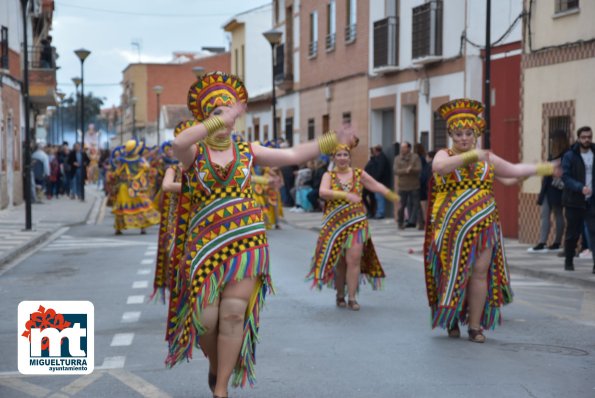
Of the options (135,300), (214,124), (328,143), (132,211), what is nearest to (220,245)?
(214,124)

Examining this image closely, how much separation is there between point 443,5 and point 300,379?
17647 mm

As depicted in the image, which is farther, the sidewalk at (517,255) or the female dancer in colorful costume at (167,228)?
the sidewalk at (517,255)

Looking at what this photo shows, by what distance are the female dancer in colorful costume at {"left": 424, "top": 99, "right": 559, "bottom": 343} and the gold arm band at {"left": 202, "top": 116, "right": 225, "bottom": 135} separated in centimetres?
300

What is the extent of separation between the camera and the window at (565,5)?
18078 millimetres

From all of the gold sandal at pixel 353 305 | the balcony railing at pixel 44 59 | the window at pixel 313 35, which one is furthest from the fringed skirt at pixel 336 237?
the balcony railing at pixel 44 59

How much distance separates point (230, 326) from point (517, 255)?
36.8ft

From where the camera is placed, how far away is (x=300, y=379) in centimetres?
720

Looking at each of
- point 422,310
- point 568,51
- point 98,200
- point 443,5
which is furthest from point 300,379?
point 98,200

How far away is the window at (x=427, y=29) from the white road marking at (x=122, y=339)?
52.9 ft

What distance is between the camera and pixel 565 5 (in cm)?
1839

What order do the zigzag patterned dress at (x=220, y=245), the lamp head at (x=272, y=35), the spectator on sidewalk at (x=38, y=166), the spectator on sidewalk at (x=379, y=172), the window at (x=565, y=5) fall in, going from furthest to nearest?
the spectator on sidewalk at (x=38, y=166) < the lamp head at (x=272, y=35) < the spectator on sidewalk at (x=379, y=172) < the window at (x=565, y=5) < the zigzag patterned dress at (x=220, y=245)

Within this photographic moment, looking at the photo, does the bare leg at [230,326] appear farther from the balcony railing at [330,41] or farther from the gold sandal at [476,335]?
the balcony railing at [330,41]

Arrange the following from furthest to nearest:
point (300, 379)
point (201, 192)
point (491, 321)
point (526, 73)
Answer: point (526, 73) → point (491, 321) → point (300, 379) → point (201, 192)

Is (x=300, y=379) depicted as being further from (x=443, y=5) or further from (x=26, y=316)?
(x=443, y=5)
